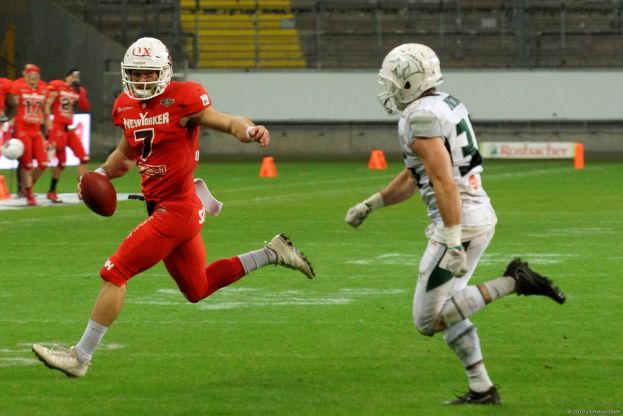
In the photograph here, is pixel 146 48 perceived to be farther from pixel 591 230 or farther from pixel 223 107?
pixel 223 107

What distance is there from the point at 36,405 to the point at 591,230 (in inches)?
372

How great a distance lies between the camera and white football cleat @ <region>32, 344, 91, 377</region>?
6988 mm

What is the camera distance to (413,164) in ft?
21.5

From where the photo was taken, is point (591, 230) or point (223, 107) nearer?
point (591, 230)

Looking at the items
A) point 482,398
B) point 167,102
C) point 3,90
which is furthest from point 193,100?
point 3,90

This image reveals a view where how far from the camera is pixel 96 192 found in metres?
7.70

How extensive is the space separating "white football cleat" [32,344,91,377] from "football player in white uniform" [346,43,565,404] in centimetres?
177

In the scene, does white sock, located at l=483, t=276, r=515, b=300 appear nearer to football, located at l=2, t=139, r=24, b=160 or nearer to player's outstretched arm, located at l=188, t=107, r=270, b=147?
player's outstretched arm, located at l=188, t=107, r=270, b=147

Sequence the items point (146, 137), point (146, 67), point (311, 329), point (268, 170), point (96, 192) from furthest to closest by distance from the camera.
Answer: point (268, 170)
point (311, 329)
point (96, 192)
point (146, 137)
point (146, 67)

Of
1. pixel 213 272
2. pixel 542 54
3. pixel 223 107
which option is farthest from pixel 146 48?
pixel 542 54

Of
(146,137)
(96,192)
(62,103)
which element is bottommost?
(62,103)

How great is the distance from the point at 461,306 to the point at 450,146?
0.74m

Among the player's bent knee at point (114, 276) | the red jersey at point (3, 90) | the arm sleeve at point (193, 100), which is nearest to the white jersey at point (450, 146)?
the arm sleeve at point (193, 100)

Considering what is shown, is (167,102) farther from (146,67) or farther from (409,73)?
(409,73)
